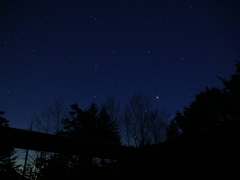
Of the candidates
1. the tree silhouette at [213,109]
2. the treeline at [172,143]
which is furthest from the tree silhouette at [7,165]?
the tree silhouette at [213,109]

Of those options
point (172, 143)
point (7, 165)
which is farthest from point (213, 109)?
point (7, 165)

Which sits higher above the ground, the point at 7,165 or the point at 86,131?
Answer: the point at 86,131

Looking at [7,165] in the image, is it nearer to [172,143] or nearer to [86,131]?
[86,131]

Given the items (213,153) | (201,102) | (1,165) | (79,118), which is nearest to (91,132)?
(79,118)

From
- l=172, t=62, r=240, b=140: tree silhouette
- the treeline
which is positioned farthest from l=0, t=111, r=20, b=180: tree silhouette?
l=172, t=62, r=240, b=140: tree silhouette

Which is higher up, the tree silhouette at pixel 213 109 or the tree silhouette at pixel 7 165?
the tree silhouette at pixel 213 109

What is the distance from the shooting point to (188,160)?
20.5ft

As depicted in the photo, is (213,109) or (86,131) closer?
(213,109)

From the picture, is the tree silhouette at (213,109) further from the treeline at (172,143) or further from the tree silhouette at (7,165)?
the tree silhouette at (7,165)

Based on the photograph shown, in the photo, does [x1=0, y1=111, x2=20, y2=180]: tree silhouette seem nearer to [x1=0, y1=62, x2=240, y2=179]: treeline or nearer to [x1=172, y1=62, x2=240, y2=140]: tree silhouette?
[x1=0, y1=62, x2=240, y2=179]: treeline

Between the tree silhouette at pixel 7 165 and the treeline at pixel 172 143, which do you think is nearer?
the treeline at pixel 172 143

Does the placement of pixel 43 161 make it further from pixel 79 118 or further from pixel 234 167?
pixel 234 167

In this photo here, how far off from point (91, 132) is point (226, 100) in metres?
14.0

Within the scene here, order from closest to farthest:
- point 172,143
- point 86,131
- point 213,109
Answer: point 172,143 < point 213,109 < point 86,131
